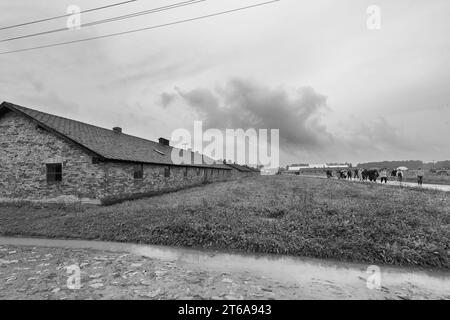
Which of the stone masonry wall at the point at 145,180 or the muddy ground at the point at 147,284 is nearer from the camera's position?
the muddy ground at the point at 147,284

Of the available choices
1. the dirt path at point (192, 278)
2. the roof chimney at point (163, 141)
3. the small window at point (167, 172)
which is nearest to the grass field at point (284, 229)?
the dirt path at point (192, 278)

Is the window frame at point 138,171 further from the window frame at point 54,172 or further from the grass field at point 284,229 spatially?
the grass field at point 284,229

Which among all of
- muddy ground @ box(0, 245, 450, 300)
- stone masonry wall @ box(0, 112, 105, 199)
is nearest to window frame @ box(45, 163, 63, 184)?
stone masonry wall @ box(0, 112, 105, 199)

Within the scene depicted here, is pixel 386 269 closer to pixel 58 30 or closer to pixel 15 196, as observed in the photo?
pixel 58 30

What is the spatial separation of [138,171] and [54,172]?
4914 millimetres

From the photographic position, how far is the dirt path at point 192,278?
3592mm

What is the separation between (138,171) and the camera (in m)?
16.0

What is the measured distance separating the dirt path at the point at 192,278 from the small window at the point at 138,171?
10.1 metres

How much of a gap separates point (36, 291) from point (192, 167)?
22821 millimetres

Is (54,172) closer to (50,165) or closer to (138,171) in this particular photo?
(50,165)
